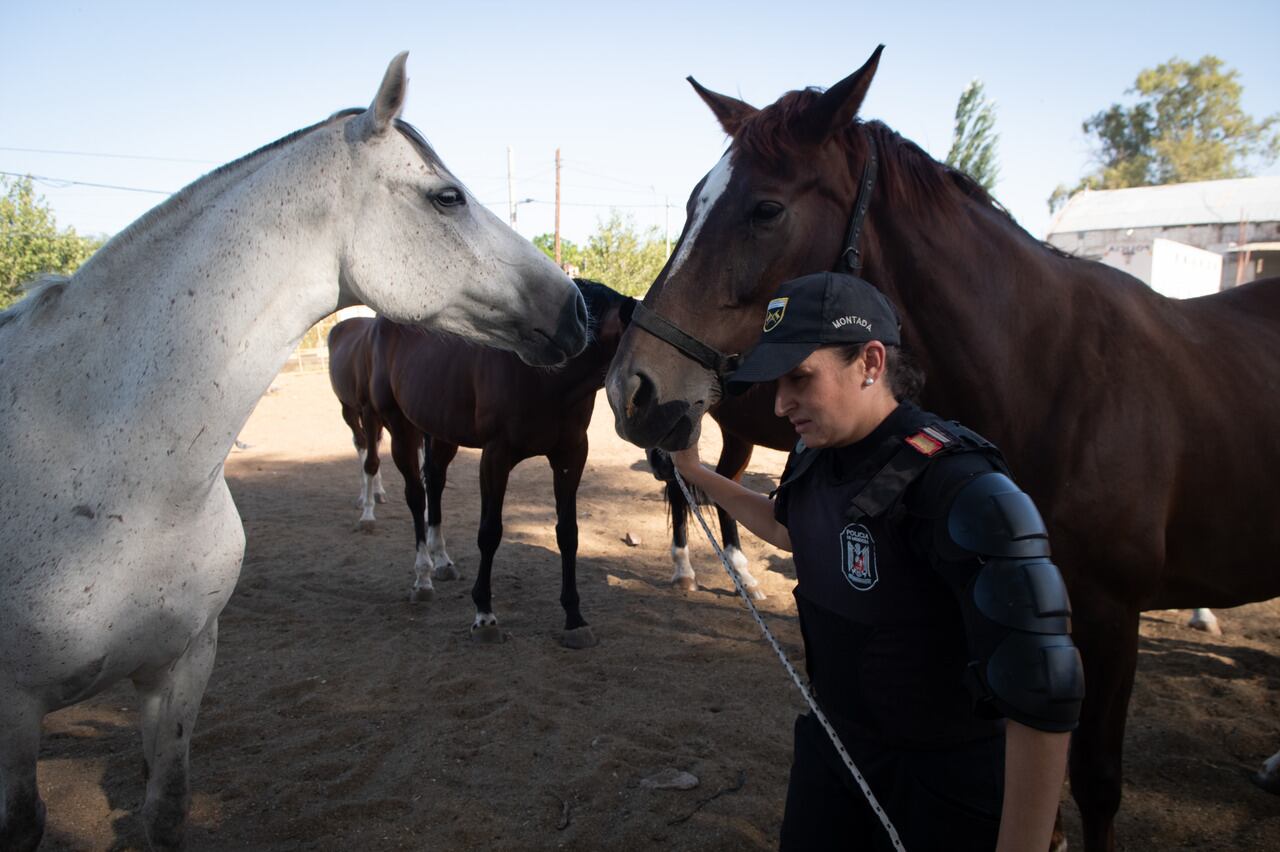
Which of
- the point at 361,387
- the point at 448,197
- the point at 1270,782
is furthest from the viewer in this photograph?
the point at 361,387

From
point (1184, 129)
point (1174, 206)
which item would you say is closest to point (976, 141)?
point (1174, 206)

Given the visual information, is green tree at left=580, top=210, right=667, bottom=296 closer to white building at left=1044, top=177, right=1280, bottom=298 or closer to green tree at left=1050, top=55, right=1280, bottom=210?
white building at left=1044, top=177, right=1280, bottom=298

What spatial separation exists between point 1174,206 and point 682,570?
3018 centimetres

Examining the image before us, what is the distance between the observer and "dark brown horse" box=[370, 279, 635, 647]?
190 inches

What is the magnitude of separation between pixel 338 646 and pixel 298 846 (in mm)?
2123

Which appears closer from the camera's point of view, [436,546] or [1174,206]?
[436,546]

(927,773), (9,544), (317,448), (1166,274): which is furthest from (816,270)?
(1166,274)

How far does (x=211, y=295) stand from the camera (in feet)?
6.26

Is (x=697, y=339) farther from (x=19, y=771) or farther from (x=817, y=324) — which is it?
(x=19, y=771)

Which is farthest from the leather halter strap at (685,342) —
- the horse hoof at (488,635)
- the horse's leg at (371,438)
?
the horse's leg at (371,438)

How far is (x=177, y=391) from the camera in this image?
1875 millimetres


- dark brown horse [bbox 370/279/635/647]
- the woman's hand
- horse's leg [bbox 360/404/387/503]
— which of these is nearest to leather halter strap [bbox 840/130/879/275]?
the woman's hand

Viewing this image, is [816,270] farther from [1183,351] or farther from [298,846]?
[298,846]

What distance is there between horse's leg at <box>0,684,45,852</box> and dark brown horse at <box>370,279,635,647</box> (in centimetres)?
274
